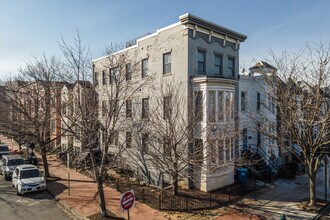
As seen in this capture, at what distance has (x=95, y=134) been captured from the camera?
48.3 ft

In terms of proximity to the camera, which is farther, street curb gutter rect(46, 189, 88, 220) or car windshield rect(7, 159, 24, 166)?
car windshield rect(7, 159, 24, 166)

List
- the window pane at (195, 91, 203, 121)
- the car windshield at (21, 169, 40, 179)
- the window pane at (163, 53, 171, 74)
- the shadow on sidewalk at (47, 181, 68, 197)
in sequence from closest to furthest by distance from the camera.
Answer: the window pane at (195, 91, 203, 121), the shadow on sidewalk at (47, 181, 68, 197), the car windshield at (21, 169, 40, 179), the window pane at (163, 53, 171, 74)

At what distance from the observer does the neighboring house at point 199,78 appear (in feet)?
56.3

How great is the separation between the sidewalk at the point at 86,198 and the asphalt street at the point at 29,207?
0.68 metres

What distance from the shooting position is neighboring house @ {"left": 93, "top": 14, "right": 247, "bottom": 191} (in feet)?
56.3

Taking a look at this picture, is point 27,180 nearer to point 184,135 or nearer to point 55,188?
point 55,188

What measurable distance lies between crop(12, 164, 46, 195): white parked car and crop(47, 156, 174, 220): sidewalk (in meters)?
0.98

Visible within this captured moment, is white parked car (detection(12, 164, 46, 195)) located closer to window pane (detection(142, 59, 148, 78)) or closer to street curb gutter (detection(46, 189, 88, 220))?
street curb gutter (detection(46, 189, 88, 220))

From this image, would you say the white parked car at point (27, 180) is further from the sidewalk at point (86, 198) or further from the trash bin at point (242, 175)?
the trash bin at point (242, 175)

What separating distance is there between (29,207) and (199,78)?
13.2 meters

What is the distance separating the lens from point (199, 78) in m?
17.5

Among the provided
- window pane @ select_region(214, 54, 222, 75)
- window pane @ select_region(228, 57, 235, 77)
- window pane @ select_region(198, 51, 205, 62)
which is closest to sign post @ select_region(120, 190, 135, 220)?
window pane @ select_region(198, 51, 205, 62)

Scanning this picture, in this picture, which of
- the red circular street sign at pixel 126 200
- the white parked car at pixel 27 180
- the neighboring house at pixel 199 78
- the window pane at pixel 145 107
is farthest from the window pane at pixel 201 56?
the white parked car at pixel 27 180

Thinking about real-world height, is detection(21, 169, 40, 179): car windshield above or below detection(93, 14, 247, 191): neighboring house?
below
